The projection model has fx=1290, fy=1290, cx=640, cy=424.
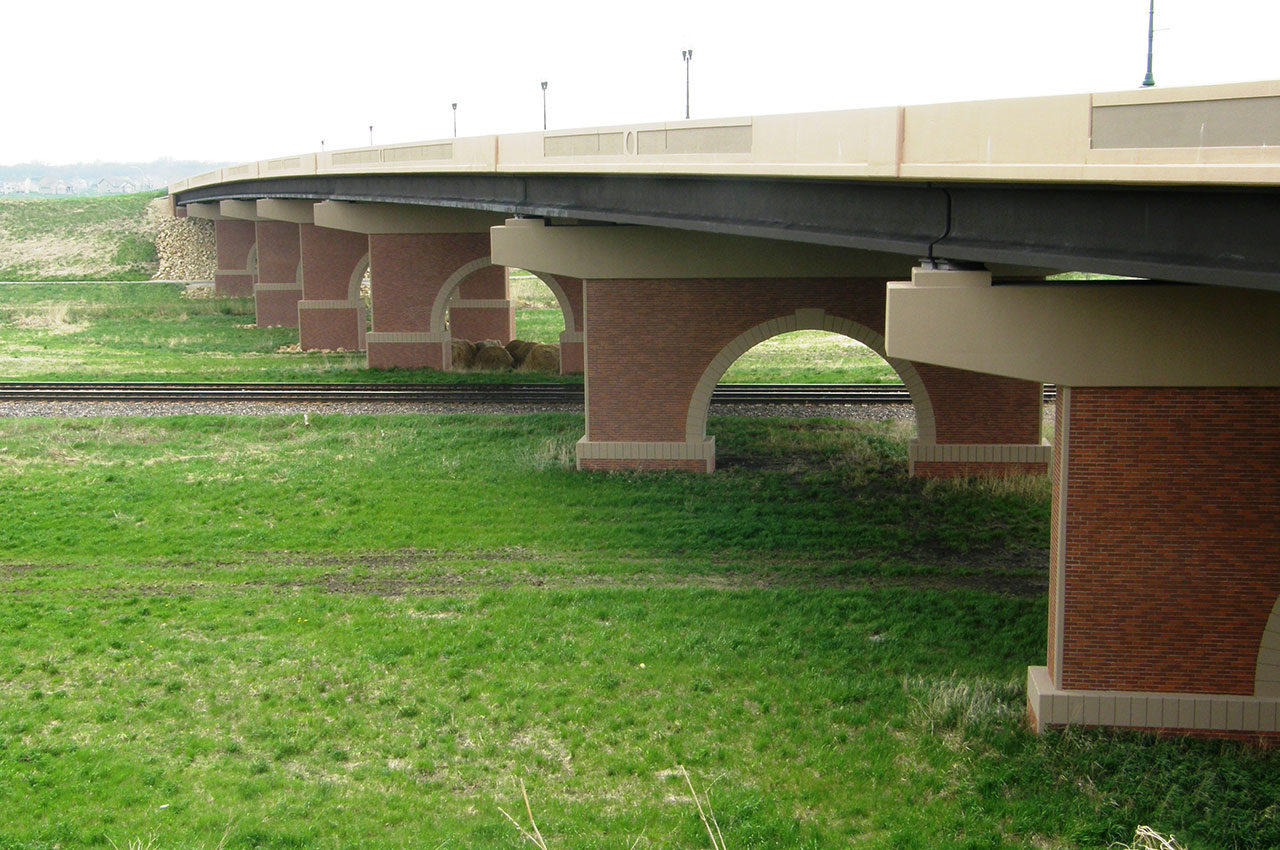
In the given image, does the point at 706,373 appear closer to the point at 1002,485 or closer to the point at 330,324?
the point at 1002,485

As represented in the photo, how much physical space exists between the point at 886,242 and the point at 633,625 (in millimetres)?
5415

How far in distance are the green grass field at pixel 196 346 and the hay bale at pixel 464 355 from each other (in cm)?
183

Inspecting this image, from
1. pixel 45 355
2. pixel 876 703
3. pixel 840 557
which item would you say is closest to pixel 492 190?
pixel 840 557

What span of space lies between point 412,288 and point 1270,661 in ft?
96.0

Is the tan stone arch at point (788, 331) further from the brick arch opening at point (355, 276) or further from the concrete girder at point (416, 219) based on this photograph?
the brick arch opening at point (355, 276)

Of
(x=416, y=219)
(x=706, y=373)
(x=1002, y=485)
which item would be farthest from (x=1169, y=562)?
(x=416, y=219)

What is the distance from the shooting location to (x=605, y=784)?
37.0ft

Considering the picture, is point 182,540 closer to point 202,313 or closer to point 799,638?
point 799,638

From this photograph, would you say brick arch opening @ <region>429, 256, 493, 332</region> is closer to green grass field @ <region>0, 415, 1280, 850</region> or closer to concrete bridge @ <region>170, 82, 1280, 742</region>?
green grass field @ <region>0, 415, 1280, 850</region>

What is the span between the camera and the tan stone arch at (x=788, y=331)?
22.7 meters

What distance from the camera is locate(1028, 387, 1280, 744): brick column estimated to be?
11.3 m

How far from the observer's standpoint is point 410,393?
3259cm

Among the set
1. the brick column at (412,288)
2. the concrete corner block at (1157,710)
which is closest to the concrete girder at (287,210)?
the brick column at (412,288)

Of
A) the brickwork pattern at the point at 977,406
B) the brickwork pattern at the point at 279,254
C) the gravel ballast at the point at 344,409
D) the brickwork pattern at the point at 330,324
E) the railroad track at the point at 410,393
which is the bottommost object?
the gravel ballast at the point at 344,409
